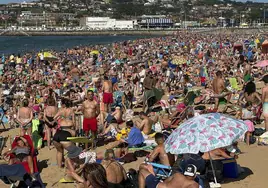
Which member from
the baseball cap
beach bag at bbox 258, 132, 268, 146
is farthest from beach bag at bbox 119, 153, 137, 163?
the baseball cap

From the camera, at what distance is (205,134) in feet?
15.9

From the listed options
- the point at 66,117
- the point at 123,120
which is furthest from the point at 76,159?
the point at 123,120

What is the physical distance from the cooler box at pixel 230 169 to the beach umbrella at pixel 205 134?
3.42 feet

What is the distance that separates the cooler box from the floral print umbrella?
41.1 inches

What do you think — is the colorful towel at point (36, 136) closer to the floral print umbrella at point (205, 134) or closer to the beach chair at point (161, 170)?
the beach chair at point (161, 170)

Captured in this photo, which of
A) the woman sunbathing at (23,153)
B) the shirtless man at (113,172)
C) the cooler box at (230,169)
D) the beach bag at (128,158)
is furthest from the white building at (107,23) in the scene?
the shirtless man at (113,172)

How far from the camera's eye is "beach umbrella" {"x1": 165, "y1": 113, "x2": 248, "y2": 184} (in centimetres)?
476

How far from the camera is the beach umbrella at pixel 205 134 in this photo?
15.6ft

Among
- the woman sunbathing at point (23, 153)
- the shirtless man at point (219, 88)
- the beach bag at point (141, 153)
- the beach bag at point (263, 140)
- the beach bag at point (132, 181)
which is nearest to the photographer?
the beach bag at point (132, 181)

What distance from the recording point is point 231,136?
189 inches

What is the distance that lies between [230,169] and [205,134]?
1351 millimetres

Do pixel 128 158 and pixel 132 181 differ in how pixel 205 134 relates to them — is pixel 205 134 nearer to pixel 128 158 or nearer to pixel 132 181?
pixel 132 181

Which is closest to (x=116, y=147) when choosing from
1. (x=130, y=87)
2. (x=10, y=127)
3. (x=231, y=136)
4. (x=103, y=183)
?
(x=231, y=136)

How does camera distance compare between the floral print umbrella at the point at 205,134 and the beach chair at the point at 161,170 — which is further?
the beach chair at the point at 161,170
